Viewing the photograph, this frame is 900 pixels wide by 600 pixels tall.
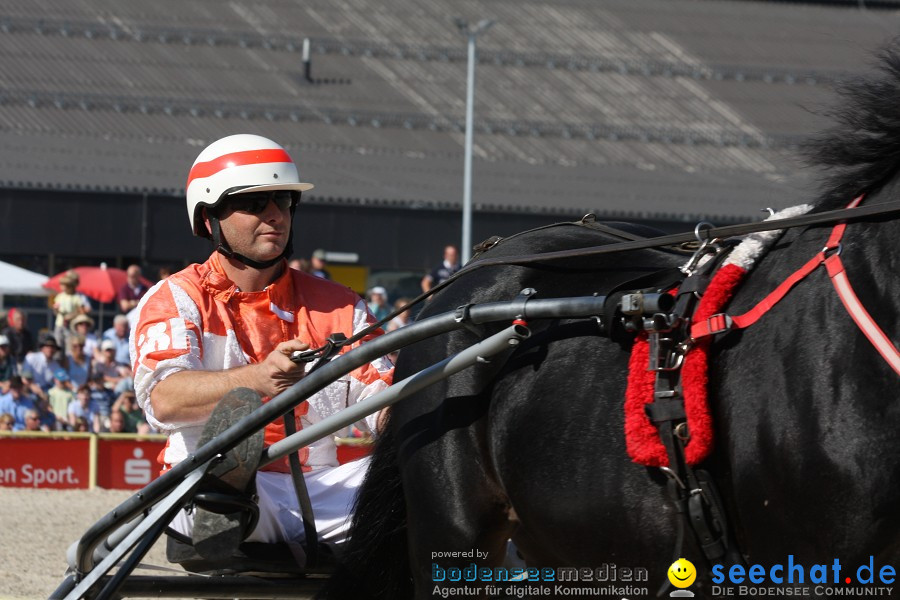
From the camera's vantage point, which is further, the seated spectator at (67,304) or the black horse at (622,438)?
the seated spectator at (67,304)

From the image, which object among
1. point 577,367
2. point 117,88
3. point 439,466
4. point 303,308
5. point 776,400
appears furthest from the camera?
point 117,88

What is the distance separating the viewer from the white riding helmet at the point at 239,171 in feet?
13.0

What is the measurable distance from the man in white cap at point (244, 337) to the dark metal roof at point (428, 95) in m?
14.5

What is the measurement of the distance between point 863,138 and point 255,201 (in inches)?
79.1

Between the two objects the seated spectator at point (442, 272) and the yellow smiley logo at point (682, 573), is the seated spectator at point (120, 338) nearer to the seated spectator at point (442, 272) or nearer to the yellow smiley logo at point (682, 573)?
the seated spectator at point (442, 272)

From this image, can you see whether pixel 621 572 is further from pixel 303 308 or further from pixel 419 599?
pixel 303 308

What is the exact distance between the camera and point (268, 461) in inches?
137

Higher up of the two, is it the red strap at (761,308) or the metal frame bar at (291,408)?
the red strap at (761,308)

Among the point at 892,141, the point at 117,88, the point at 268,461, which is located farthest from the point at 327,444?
the point at 117,88

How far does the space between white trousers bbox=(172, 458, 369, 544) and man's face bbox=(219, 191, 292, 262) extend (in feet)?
2.36

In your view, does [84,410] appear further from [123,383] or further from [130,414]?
[130,414]

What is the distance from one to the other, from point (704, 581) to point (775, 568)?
21cm

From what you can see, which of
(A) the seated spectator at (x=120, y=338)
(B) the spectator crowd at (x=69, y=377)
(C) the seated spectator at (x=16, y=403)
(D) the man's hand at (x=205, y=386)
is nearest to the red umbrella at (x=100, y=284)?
(B) the spectator crowd at (x=69, y=377)

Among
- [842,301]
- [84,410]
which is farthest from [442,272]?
[842,301]
